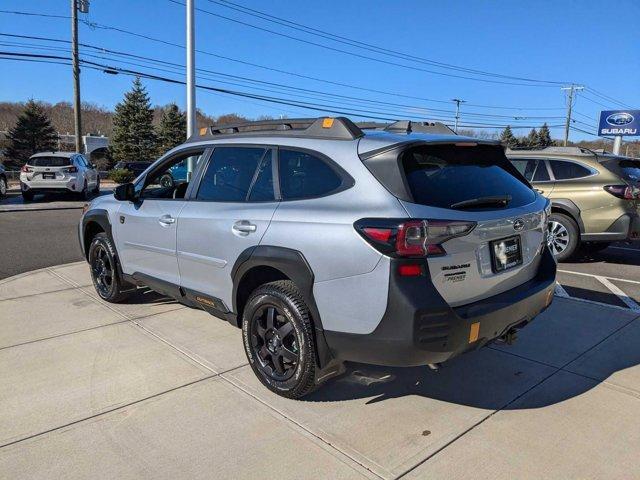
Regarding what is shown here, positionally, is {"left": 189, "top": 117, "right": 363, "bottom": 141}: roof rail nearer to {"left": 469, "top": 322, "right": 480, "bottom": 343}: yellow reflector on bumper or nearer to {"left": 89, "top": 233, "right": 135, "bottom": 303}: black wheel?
{"left": 469, "top": 322, "right": 480, "bottom": 343}: yellow reflector on bumper

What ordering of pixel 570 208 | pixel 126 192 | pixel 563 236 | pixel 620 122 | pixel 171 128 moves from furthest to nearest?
1. pixel 171 128
2. pixel 620 122
3. pixel 563 236
4. pixel 570 208
5. pixel 126 192

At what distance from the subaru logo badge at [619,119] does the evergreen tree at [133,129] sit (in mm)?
41059

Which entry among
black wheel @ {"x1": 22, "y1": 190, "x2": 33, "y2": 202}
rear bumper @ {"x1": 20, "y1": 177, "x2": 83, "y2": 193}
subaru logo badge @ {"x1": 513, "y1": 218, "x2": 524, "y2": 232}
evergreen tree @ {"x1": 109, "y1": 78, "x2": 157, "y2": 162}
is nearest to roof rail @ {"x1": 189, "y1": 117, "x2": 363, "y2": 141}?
subaru logo badge @ {"x1": 513, "y1": 218, "x2": 524, "y2": 232}

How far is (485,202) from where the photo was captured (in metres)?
3.00

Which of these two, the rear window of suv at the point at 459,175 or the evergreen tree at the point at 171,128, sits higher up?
the evergreen tree at the point at 171,128

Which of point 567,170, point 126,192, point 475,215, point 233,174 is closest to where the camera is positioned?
point 475,215

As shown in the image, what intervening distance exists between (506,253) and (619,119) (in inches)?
1519

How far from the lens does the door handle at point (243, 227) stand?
11.0 feet

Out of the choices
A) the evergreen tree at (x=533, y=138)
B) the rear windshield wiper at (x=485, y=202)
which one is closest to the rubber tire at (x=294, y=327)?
the rear windshield wiper at (x=485, y=202)

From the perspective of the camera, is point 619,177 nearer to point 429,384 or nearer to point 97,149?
point 429,384

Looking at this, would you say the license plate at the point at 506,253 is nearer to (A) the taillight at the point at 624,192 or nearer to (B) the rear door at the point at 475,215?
(B) the rear door at the point at 475,215

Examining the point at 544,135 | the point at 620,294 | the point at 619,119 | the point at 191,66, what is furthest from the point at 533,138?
the point at 620,294

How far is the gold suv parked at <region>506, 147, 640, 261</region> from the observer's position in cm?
729

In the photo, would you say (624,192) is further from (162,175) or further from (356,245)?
(162,175)
